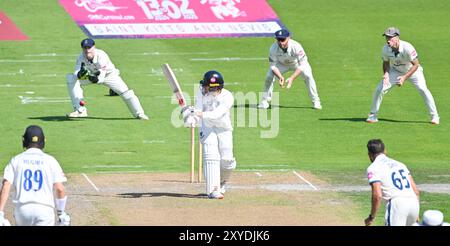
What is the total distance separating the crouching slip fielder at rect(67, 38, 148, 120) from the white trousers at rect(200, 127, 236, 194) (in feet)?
26.5

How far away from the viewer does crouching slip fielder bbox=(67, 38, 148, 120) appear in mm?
27172

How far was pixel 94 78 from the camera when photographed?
27.3 meters

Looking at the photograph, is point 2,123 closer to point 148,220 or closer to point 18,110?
point 18,110

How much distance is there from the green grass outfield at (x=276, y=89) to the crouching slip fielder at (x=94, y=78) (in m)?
0.38

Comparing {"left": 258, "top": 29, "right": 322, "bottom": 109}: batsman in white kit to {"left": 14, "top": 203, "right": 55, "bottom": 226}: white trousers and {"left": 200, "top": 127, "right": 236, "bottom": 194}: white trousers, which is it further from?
{"left": 14, "top": 203, "right": 55, "bottom": 226}: white trousers

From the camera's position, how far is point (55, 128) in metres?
26.8

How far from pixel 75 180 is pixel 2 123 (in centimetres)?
640

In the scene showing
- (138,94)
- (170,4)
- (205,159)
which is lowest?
(205,159)

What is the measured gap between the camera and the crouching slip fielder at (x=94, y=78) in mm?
27172

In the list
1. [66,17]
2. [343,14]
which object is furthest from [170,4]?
[343,14]

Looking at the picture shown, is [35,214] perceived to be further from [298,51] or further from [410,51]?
[298,51]

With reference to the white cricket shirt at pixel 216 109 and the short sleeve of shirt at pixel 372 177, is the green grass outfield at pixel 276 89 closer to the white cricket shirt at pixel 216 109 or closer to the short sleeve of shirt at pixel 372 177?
the white cricket shirt at pixel 216 109

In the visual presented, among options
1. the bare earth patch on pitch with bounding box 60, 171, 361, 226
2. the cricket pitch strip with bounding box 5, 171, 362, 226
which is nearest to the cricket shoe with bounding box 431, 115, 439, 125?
the cricket pitch strip with bounding box 5, 171, 362, 226

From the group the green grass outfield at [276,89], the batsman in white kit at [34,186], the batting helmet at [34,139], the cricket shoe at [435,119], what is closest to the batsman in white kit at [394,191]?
the green grass outfield at [276,89]
